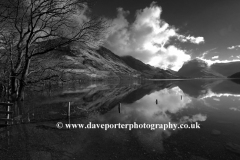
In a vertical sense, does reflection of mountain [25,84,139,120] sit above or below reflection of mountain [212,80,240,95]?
below

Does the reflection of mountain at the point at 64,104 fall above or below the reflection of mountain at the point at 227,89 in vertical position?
below

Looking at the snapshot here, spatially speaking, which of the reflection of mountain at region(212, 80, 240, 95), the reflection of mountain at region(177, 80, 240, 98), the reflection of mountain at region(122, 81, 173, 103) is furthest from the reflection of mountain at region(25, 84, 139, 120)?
the reflection of mountain at region(212, 80, 240, 95)

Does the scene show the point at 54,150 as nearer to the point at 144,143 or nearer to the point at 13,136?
the point at 13,136

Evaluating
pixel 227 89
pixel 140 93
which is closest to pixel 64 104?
pixel 140 93

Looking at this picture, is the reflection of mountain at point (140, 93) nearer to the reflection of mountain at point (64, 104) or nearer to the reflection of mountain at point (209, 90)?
the reflection of mountain at point (64, 104)

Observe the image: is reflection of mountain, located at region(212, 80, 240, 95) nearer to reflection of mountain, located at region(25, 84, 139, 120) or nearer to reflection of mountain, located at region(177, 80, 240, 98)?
reflection of mountain, located at region(177, 80, 240, 98)

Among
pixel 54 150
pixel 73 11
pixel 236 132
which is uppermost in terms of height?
pixel 73 11

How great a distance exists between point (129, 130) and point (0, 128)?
41.9 ft

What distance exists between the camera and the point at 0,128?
1202cm

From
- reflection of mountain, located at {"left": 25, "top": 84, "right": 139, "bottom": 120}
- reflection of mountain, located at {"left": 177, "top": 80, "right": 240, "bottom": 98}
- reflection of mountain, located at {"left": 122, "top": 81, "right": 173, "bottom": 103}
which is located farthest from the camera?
reflection of mountain, located at {"left": 177, "top": 80, "right": 240, "bottom": 98}

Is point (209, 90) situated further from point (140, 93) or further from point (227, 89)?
point (140, 93)

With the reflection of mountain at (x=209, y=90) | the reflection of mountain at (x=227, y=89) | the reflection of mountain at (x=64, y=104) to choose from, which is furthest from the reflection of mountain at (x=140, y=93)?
the reflection of mountain at (x=227, y=89)

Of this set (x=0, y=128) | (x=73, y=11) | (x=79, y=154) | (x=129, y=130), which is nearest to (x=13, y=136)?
(x=0, y=128)

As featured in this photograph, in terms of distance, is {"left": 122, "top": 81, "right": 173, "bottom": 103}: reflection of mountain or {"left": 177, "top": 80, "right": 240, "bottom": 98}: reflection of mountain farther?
{"left": 177, "top": 80, "right": 240, "bottom": 98}: reflection of mountain
